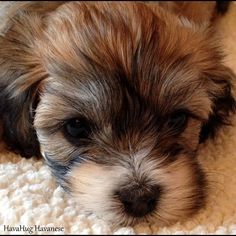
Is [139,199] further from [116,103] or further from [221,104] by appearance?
[221,104]

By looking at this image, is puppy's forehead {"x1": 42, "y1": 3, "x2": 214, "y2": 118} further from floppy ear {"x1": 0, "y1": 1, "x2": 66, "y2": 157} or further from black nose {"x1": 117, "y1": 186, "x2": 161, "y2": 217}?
black nose {"x1": 117, "y1": 186, "x2": 161, "y2": 217}

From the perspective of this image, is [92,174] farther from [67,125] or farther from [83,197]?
[67,125]

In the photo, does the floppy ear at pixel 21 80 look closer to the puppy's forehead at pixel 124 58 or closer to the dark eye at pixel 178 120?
the puppy's forehead at pixel 124 58

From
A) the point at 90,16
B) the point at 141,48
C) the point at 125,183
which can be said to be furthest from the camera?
the point at 90,16

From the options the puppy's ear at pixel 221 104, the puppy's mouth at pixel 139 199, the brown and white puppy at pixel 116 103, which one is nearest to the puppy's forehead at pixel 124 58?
the brown and white puppy at pixel 116 103

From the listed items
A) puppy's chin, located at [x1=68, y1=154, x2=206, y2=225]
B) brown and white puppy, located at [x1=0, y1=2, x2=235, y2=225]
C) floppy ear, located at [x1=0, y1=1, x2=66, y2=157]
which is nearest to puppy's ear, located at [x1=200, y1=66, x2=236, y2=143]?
brown and white puppy, located at [x1=0, y1=2, x2=235, y2=225]

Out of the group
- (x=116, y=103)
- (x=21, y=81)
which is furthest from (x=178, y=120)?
(x=21, y=81)

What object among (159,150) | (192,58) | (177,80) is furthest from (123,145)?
(192,58)

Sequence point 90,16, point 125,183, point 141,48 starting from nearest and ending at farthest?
point 125,183 → point 141,48 → point 90,16

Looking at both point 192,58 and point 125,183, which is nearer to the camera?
point 125,183
